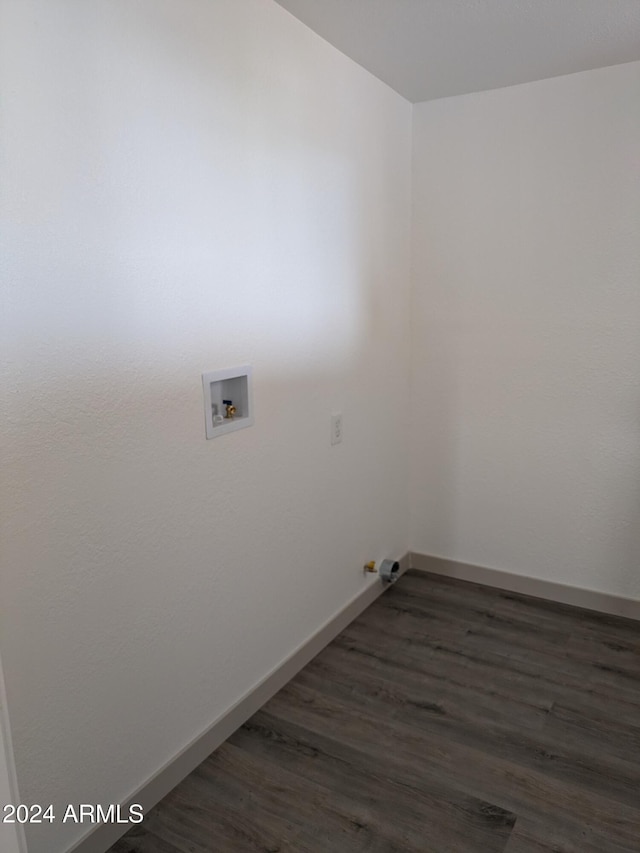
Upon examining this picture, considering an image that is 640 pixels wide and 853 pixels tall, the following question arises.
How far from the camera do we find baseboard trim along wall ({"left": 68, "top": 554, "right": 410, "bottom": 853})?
1.64m

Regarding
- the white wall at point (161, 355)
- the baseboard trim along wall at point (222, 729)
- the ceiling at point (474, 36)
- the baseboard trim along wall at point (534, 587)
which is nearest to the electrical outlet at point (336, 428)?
the white wall at point (161, 355)

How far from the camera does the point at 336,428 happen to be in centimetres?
253

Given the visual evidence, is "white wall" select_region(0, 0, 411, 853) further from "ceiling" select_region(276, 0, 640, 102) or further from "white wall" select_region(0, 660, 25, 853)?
"white wall" select_region(0, 660, 25, 853)

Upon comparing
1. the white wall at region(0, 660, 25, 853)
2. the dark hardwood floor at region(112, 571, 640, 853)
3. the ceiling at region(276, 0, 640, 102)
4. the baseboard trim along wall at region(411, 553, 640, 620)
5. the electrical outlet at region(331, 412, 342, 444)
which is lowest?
the dark hardwood floor at region(112, 571, 640, 853)

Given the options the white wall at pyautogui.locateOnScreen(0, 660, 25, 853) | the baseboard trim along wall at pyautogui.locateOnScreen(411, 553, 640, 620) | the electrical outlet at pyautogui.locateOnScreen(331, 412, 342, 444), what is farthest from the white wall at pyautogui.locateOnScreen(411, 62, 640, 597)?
the white wall at pyautogui.locateOnScreen(0, 660, 25, 853)

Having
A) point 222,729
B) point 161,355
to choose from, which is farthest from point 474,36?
point 222,729

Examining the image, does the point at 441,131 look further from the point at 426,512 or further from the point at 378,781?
the point at 378,781

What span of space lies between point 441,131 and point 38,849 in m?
2.93

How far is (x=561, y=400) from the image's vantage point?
281cm

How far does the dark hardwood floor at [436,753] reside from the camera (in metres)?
1.69

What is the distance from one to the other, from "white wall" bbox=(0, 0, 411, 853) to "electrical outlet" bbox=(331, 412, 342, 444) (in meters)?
0.05

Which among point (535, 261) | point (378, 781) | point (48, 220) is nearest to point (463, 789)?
point (378, 781)

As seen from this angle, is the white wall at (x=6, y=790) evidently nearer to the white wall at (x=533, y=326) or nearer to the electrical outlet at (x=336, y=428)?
the electrical outlet at (x=336, y=428)

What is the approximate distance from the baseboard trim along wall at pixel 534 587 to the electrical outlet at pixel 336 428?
105cm
